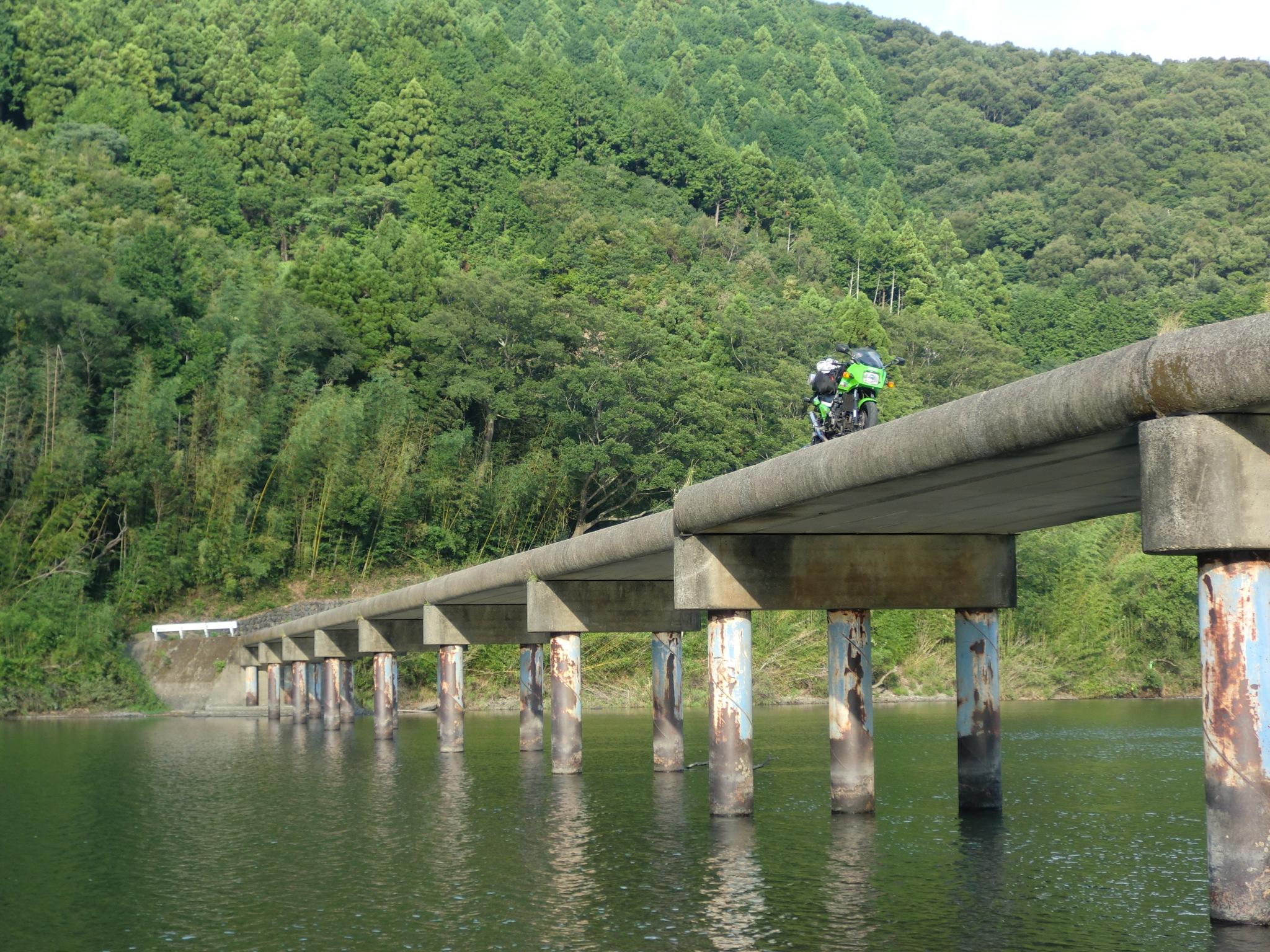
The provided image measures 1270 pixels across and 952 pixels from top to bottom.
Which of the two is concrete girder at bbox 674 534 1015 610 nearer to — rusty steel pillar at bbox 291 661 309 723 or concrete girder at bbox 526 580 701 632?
concrete girder at bbox 526 580 701 632

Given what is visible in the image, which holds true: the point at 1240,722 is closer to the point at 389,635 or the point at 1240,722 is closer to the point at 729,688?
the point at 729,688

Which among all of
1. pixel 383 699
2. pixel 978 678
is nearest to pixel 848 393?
pixel 978 678

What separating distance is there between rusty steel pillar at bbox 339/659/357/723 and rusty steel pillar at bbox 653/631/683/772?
21.0 metres

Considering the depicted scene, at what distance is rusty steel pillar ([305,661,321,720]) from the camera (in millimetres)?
56875

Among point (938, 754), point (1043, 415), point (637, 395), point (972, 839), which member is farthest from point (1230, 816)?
point (637, 395)

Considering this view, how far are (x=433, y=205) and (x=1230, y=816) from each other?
4704 inches

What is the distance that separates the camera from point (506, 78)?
137m

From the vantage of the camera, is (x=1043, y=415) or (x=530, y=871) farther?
(x=530, y=871)

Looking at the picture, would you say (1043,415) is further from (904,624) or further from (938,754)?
(904,624)

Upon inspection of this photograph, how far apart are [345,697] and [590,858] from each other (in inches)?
1256

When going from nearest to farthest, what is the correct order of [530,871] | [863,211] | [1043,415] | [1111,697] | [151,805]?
[1043,415], [530,871], [151,805], [1111,697], [863,211]

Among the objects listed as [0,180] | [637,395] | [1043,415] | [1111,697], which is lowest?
[1111,697]

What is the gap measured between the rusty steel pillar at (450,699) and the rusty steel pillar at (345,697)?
502 inches

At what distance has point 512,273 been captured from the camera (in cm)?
9156
